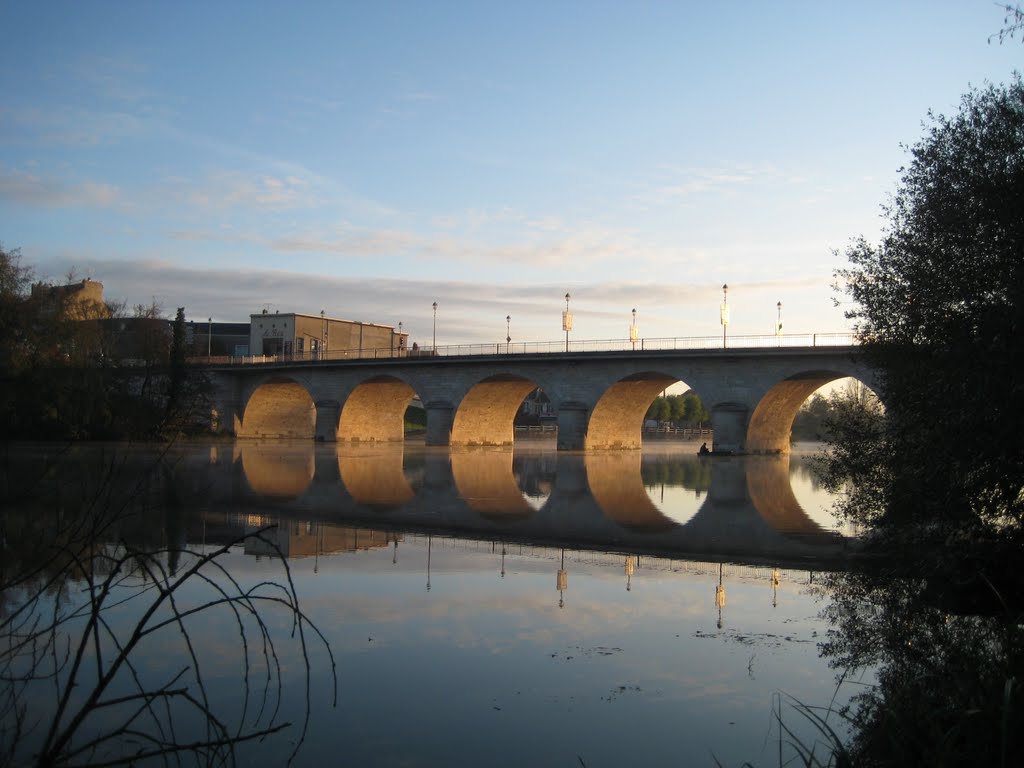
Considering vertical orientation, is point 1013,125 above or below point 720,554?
above

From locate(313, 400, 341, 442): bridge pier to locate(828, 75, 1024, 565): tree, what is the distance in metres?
56.4

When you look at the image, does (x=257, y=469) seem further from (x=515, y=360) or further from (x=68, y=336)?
(x=515, y=360)

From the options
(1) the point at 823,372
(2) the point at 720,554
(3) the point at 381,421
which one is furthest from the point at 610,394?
(2) the point at 720,554

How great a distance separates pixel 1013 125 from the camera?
12.5m

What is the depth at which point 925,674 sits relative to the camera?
757cm

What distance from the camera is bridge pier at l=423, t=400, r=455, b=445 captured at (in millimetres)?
62250

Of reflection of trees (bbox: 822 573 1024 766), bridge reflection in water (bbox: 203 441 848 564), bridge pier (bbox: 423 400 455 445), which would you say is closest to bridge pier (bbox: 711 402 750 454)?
bridge reflection in water (bbox: 203 441 848 564)

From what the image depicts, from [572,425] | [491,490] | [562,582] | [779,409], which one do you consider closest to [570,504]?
[491,490]

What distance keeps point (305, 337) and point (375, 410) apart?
14.7 metres

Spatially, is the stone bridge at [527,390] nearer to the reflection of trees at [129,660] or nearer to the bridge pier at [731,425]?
the bridge pier at [731,425]

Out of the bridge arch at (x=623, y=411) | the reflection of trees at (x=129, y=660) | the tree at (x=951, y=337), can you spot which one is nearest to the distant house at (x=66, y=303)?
the bridge arch at (x=623, y=411)

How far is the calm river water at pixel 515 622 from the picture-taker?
6.77 metres

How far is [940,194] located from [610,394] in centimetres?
4260

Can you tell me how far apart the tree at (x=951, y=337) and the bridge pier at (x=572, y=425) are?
131ft
